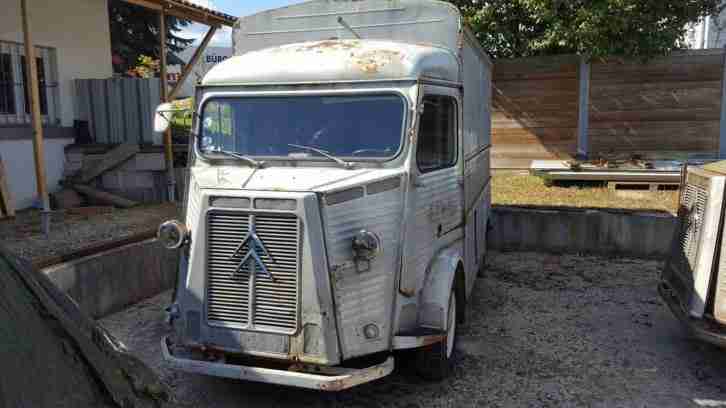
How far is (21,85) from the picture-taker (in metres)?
10.2

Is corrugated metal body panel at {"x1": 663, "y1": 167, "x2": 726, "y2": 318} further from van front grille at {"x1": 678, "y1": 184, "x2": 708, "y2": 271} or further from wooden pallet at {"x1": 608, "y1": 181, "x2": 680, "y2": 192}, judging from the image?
wooden pallet at {"x1": 608, "y1": 181, "x2": 680, "y2": 192}

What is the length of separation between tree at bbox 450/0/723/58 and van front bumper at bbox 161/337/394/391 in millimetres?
10125

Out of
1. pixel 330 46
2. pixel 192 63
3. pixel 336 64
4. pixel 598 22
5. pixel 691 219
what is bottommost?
pixel 691 219

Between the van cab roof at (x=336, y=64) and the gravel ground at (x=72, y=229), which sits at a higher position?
the van cab roof at (x=336, y=64)

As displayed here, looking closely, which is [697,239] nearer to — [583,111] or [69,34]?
[583,111]

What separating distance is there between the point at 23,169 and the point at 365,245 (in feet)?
26.6

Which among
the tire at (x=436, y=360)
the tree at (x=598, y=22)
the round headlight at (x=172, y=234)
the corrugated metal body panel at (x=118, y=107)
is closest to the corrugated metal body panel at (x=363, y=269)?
the tire at (x=436, y=360)

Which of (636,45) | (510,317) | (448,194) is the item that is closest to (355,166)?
(448,194)

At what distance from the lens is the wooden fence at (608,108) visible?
1217 cm

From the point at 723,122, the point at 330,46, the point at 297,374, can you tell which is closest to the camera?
the point at 297,374

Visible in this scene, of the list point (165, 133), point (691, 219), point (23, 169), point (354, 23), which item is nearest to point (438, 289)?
point (691, 219)

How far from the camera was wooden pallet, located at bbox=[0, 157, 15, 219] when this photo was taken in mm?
8695

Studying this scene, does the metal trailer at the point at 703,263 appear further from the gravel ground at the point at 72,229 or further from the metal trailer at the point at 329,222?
the gravel ground at the point at 72,229

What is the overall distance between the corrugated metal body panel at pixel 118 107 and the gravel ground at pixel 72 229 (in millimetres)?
1978
